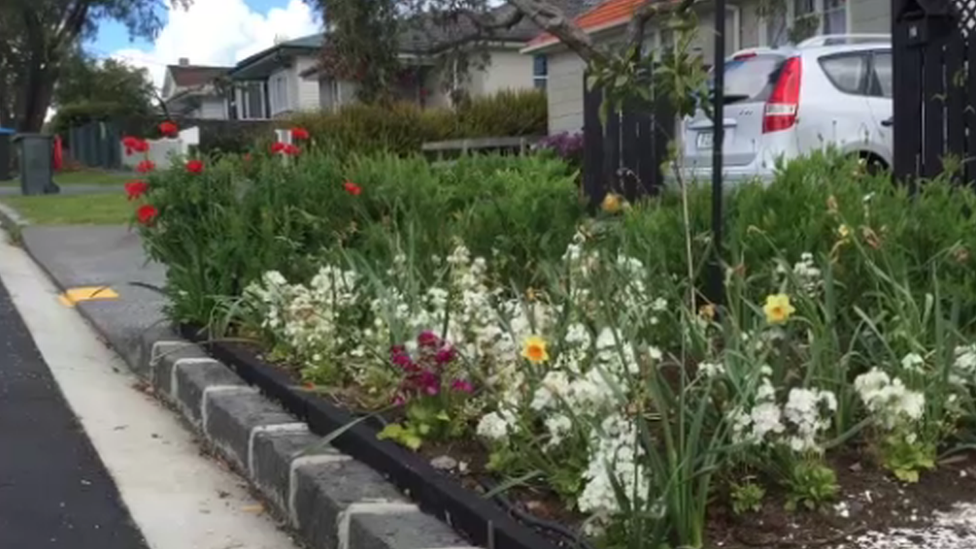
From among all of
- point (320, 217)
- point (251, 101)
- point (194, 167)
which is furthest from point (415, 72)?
point (320, 217)

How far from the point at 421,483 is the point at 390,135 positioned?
16973mm

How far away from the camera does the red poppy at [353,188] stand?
6215mm

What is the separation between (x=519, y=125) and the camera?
77.7 feet

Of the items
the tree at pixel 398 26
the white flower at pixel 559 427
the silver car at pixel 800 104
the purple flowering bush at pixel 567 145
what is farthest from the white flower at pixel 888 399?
the tree at pixel 398 26

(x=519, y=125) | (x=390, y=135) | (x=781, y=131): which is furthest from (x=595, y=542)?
(x=519, y=125)

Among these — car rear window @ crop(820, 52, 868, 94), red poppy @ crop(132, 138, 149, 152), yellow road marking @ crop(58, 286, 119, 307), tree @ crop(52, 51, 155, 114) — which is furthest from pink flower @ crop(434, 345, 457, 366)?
tree @ crop(52, 51, 155, 114)

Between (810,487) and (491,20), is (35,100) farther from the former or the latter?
(810,487)

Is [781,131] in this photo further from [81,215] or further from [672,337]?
[81,215]

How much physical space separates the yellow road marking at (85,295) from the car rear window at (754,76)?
4.95 metres

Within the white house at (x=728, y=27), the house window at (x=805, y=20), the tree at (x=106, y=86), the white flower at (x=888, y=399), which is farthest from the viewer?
the tree at (x=106, y=86)

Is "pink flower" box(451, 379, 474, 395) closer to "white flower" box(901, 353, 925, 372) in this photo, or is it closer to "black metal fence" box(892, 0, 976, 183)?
"white flower" box(901, 353, 925, 372)

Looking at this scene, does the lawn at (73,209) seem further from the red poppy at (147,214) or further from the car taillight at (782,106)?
the red poppy at (147,214)

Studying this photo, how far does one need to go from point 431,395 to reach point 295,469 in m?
0.53

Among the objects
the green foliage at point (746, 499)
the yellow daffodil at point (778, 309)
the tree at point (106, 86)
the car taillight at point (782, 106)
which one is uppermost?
the tree at point (106, 86)
